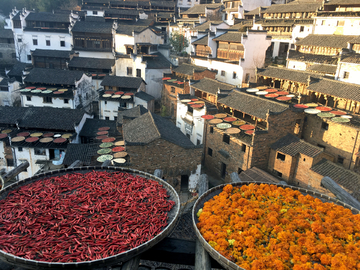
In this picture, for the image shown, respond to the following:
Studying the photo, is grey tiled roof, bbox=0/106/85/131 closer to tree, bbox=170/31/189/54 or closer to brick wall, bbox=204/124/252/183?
brick wall, bbox=204/124/252/183

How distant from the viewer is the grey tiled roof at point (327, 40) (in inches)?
1495

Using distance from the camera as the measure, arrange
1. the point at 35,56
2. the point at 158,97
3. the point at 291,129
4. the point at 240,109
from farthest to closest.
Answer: the point at 35,56 < the point at 158,97 < the point at 240,109 < the point at 291,129

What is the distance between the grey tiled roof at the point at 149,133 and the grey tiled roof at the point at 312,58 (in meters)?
21.9

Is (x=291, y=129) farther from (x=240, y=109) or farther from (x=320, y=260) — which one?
(x=320, y=260)

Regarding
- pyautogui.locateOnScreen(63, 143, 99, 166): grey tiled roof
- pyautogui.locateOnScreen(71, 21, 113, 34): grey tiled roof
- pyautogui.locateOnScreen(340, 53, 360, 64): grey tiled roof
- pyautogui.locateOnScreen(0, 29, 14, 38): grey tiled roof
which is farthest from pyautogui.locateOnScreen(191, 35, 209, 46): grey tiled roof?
pyautogui.locateOnScreen(0, 29, 14, 38): grey tiled roof

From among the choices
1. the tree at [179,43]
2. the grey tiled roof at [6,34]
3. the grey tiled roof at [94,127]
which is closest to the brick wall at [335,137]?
the grey tiled roof at [94,127]

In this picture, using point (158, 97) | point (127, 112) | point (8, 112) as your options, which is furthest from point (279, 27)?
point (8, 112)

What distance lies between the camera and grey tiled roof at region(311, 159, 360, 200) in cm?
2316

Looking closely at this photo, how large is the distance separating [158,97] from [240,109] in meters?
25.9

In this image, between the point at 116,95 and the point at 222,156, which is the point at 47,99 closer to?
the point at 116,95

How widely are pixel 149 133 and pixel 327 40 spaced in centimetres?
2942

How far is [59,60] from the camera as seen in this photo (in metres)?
58.9

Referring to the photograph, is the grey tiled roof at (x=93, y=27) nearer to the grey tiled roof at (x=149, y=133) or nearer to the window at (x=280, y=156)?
the grey tiled roof at (x=149, y=133)

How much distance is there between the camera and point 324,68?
120ft
